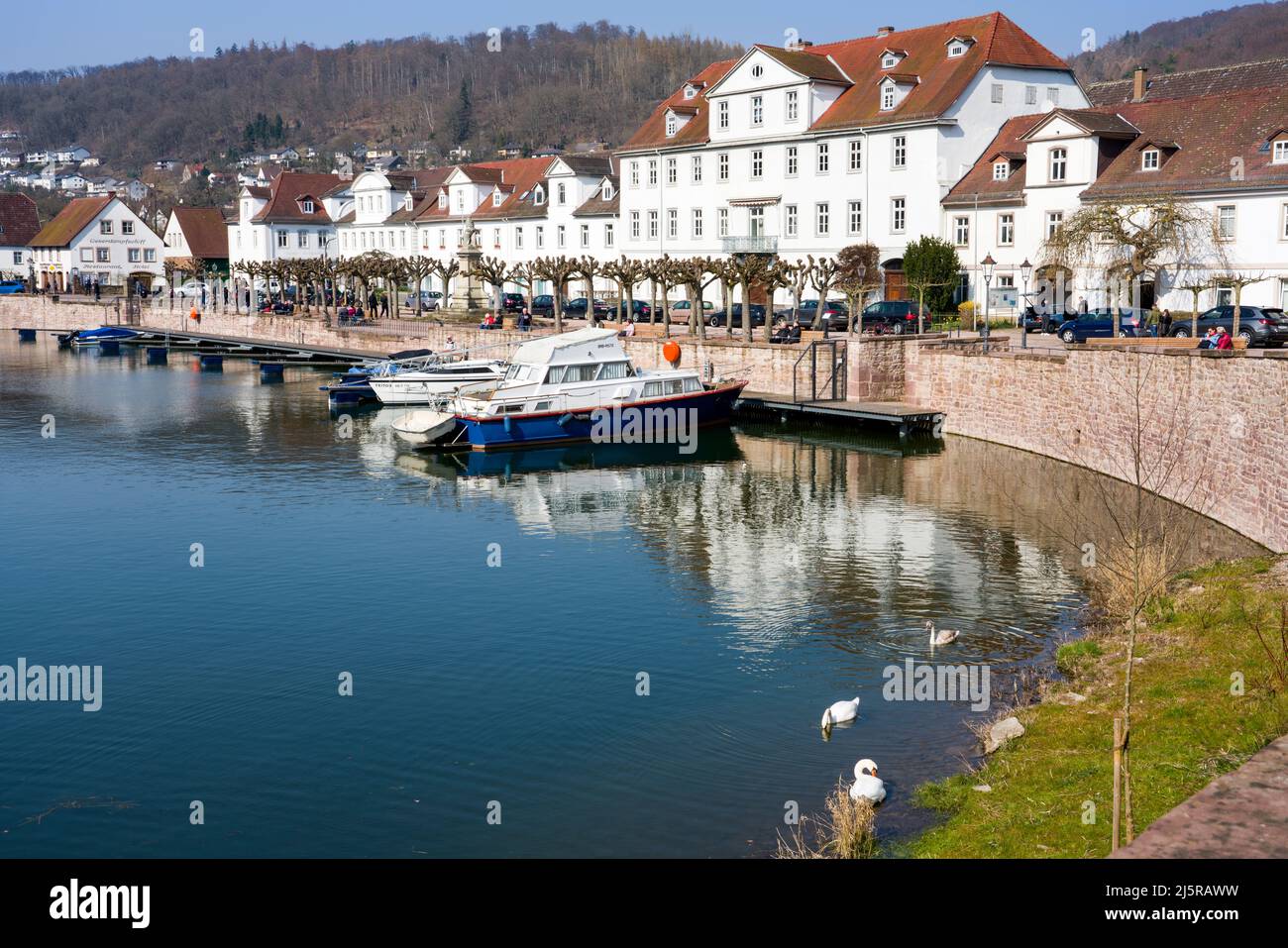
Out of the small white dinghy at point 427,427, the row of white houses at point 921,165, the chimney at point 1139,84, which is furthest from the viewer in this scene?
the chimney at point 1139,84

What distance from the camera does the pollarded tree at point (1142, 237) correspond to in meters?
49.0

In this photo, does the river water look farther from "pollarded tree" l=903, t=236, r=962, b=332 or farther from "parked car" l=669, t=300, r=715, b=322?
"parked car" l=669, t=300, r=715, b=322

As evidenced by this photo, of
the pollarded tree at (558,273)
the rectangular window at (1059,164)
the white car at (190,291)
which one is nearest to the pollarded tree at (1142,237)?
the rectangular window at (1059,164)

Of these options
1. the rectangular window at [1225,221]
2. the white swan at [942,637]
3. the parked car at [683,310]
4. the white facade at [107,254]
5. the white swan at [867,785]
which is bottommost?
the white swan at [867,785]

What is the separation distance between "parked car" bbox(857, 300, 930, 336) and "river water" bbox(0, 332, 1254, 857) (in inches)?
509

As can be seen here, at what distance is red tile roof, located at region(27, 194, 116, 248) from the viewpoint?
381 ft

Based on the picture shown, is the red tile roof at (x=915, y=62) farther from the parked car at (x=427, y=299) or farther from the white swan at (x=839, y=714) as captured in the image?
the white swan at (x=839, y=714)

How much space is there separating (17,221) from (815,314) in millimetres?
95124

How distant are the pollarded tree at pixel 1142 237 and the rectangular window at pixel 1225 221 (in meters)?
0.41

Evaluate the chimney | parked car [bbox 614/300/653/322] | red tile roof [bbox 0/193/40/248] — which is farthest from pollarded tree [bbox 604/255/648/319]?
red tile roof [bbox 0/193/40/248]

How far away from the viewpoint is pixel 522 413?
43.2 metres

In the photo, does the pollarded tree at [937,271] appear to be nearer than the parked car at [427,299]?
Yes

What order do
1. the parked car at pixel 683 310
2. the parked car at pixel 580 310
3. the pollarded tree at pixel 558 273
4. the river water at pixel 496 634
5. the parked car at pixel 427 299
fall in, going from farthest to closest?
the parked car at pixel 427 299, the parked car at pixel 580 310, the parked car at pixel 683 310, the pollarded tree at pixel 558 273, the river water at pixel 496 634

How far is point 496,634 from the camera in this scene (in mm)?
22625
